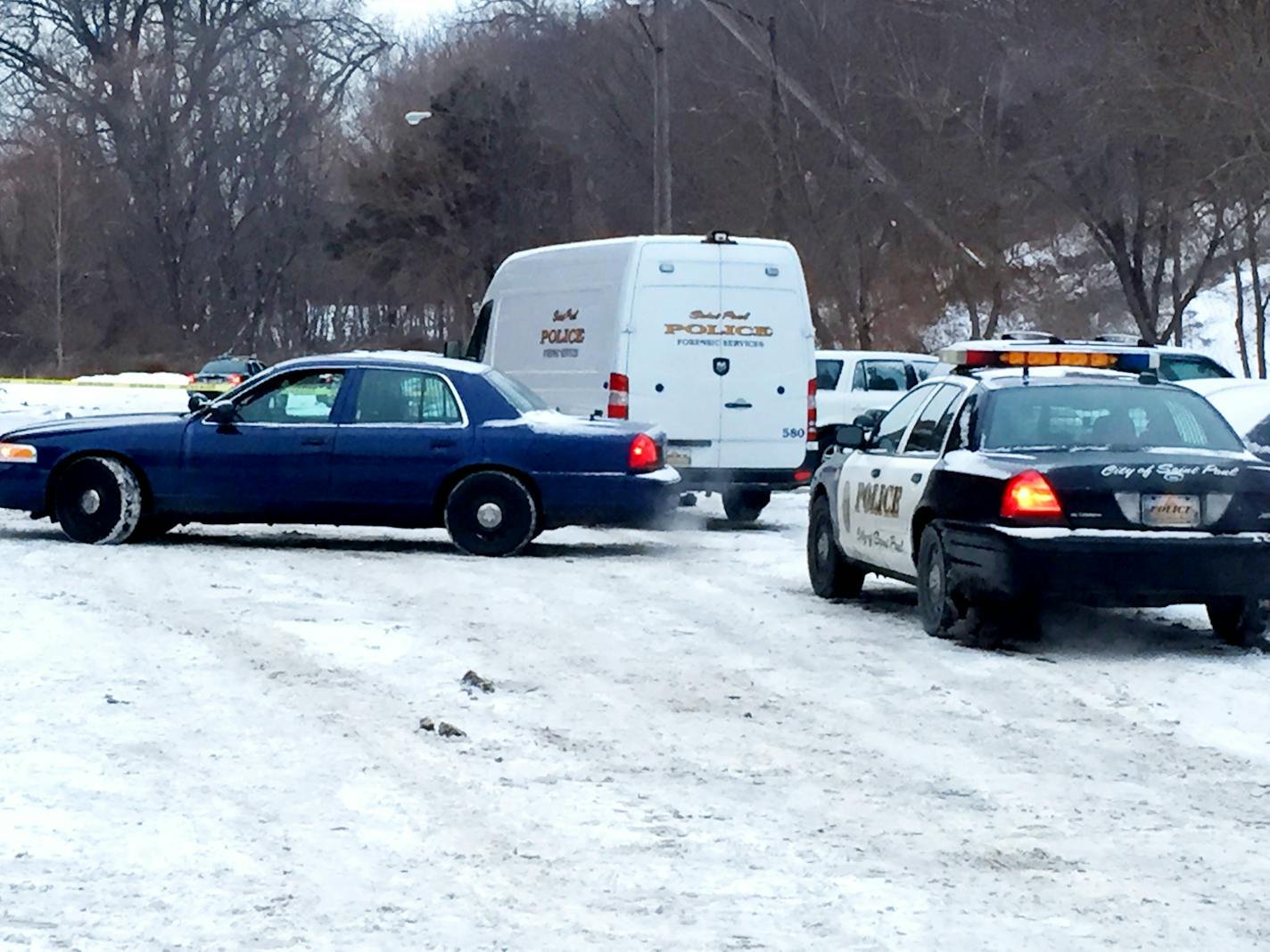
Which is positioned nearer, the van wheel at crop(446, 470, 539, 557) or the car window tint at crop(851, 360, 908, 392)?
the van wheel at crop(446, 470, 539, 557)

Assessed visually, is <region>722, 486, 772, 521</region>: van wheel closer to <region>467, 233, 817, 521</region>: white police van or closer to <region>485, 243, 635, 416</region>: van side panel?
<region>467, 233, 817, 521</region>: white police van

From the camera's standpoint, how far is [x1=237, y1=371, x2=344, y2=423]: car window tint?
15.9 metres

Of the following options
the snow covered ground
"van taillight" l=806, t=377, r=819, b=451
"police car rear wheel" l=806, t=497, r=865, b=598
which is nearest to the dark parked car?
"van taillight" l=806, t=377, r=819, b=451

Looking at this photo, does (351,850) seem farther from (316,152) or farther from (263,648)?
(316,152)

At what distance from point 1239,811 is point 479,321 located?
595 inches

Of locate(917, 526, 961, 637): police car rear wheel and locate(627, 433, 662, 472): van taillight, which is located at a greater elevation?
locate(627, 433, 662, 472): van taillight

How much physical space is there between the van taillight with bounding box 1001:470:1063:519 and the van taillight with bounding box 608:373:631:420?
7943 millimetres

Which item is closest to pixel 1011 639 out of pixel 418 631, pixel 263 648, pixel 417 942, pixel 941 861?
pixel 418 631

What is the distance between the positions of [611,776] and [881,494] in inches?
196

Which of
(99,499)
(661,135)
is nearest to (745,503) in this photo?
(99,499)

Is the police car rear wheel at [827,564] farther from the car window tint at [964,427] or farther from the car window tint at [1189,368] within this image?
the car window tint at [1189,368]

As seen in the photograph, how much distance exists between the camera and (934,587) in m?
11.3

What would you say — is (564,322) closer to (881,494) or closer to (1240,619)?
(881,494)

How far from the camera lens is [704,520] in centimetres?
1975
